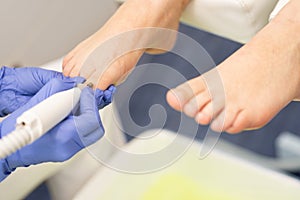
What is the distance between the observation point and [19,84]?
2.65 ft

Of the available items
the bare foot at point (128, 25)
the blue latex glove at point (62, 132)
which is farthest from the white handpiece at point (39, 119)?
the bare foot at point (128, 25)

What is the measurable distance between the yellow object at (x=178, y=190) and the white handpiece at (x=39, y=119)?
21.3 inches

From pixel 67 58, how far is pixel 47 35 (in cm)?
42

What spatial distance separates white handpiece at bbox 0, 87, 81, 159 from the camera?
0.55m

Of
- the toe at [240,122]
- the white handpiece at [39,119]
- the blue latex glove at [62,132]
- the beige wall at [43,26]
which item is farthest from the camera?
the beige wall at [43,26]

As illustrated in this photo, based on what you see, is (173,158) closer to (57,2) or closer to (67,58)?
(67,58)

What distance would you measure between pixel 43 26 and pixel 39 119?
744 millimetres

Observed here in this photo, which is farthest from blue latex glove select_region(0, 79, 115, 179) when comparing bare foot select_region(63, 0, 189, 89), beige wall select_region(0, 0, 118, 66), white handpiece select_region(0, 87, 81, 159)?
beige wall select_region(0, 0, 118, 66)

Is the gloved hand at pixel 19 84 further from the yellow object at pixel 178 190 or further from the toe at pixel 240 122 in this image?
the yellow object at pixel 178 190

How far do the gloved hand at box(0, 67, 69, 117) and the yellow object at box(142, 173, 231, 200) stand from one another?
48cm

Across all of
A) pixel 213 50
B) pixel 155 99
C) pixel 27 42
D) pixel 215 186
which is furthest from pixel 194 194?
pixel 213 50

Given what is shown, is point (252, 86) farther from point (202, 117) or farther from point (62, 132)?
point (62, 132)

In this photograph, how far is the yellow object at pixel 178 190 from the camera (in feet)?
3.85

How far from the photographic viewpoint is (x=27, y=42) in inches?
48.8
